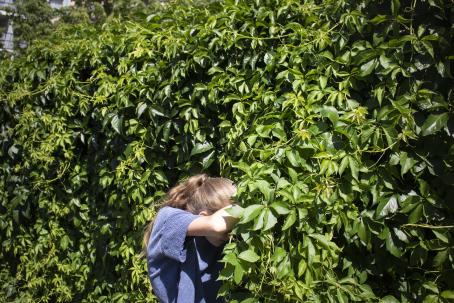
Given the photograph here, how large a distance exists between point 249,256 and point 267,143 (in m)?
0.63

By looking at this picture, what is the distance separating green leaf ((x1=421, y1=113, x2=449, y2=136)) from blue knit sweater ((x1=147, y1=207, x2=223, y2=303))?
99 centimetres

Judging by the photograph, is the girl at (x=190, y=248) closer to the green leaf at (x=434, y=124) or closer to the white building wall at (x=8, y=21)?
the green leaf at (x=434, y=124)

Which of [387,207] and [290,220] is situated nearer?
[290,220]

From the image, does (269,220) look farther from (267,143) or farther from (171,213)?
(171,213)

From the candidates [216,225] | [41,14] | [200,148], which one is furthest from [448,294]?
[41,14]

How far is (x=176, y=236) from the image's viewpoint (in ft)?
5.81

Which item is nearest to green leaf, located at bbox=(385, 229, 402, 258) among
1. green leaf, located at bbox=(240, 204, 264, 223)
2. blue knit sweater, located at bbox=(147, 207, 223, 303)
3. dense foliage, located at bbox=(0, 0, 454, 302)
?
dense foliage, located at bbox=(0, 0, 454, 302)

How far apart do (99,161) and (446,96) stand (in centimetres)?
235

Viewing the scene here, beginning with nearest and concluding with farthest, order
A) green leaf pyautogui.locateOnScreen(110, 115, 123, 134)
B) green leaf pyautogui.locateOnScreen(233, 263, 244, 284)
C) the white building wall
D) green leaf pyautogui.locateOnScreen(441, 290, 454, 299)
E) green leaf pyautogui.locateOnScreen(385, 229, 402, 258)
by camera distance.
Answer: green leaf pyautogui.locateOnScreen(233, 263, 244, 284), green leaf pyautogui.locateOnScreen(441, 290, 454, 299), green leaf pyautogui.locateOnScreen(385, 229, 402, 258), green leaf pyautogui.locateOnScreen(110, 115, 123, 134), the white building wall

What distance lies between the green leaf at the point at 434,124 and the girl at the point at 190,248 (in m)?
0.84

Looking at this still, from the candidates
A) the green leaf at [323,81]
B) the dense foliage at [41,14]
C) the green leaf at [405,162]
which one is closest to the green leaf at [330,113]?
the green leaf at [323,81]

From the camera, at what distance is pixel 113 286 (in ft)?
9.68

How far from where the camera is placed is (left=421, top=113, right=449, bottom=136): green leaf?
1552 millimetres

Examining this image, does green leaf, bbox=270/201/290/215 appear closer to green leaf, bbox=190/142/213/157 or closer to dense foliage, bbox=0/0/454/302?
dense foliage, bbox=0/0/454/302
